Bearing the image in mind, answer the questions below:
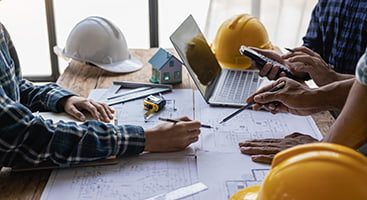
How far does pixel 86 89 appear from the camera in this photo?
149 cm

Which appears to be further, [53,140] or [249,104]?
[249,104]

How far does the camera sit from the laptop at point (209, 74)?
138 cm

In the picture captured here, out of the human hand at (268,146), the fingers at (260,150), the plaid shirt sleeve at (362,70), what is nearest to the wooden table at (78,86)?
the human hand at (268,146)

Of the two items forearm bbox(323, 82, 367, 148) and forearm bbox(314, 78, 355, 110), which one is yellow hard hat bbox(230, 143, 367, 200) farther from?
forearm bbox(314, 78, 355, 110)

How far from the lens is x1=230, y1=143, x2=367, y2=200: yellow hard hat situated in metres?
0.56

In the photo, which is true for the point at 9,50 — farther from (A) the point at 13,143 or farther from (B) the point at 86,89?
(A) the point at 13,143

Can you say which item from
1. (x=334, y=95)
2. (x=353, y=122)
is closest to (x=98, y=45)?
(x=334, y=95)

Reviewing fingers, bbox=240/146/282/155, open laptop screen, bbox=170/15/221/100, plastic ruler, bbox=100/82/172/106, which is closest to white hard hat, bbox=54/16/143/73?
plastic ruler, bbox=100/82/172/106

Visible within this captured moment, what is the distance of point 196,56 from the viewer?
1475 mm

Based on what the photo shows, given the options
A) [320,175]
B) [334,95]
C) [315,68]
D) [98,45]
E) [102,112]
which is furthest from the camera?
[98,45]

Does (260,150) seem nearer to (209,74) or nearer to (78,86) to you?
(209,74)

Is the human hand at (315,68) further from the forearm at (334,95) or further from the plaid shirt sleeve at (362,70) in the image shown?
the plaid shirt sleeve at (362,70)

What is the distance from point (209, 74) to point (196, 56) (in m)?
0.10

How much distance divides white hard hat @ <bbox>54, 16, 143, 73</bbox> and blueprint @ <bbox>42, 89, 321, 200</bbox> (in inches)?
16.4
